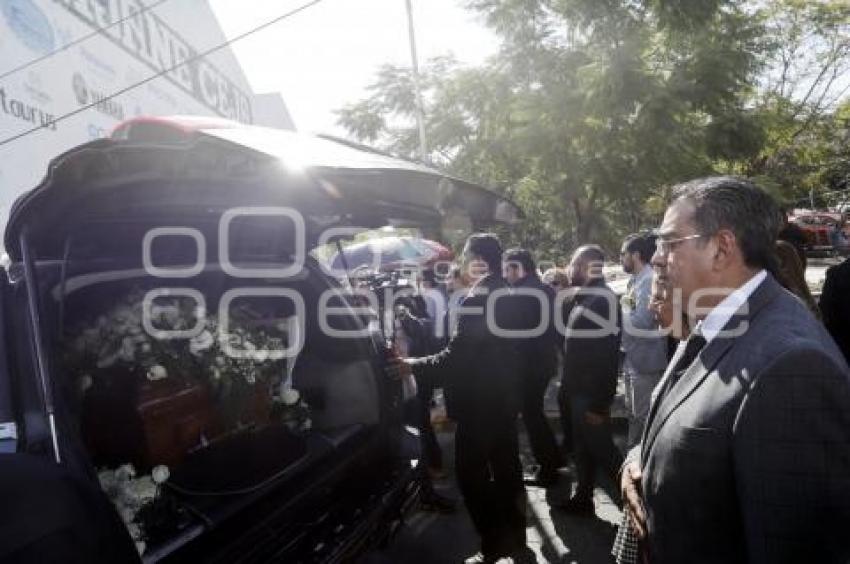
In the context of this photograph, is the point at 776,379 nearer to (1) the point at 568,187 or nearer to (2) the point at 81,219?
(2) the point at 81,219

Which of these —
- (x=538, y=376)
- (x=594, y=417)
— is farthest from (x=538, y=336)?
(x=594, y=417)

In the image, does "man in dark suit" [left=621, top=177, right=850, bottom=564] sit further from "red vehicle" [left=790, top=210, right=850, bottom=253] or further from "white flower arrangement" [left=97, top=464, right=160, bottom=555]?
"red vehicle" [left=790, top=210, right=850, bottom=253]

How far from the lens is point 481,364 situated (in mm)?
3604

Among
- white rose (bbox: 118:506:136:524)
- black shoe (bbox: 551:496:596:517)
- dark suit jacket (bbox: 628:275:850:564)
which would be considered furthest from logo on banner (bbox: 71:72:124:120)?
dark suit jacket (bbox: 628:275:850:564)

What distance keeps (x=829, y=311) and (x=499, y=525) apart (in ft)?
7.76

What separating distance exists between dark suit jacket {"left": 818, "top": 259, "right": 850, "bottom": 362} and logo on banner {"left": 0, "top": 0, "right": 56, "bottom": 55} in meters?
8.26

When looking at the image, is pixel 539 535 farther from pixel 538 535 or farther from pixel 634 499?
pixel 634 499

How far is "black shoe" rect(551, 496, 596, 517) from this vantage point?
165 inches

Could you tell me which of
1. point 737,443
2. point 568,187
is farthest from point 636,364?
point 568,187

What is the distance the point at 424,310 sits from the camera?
626cm

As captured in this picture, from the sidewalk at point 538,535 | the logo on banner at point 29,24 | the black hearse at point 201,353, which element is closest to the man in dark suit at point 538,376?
the sidewalk at point 538,535

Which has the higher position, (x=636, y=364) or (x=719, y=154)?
(x=719, y=154)

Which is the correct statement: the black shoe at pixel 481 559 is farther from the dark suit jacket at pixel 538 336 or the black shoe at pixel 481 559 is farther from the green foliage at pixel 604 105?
the green foliage at pixel 604 105

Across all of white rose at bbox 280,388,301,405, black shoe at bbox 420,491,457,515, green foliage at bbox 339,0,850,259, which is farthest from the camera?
green foliage at bbox 339,0,850,259
